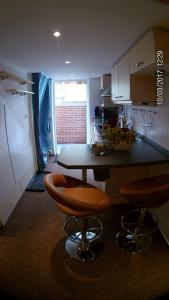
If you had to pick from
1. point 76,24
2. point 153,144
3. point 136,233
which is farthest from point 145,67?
point 136,233

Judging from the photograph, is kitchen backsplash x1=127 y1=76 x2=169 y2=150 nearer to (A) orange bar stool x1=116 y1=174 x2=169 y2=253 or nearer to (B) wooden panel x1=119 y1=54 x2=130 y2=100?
(B) wooden panel x1=119 y1=54 x2=130 y2=100

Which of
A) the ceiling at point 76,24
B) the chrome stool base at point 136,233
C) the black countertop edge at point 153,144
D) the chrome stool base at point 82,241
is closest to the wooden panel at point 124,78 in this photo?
the ceiling at point 76,24

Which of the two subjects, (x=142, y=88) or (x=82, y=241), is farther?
(x=142, y=88)

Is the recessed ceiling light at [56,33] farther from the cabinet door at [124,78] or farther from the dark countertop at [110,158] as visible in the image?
the dark countertop at [110,158]

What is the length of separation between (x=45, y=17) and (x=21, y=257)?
197 cm

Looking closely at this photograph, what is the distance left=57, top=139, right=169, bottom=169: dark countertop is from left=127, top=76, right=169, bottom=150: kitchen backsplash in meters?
0.14

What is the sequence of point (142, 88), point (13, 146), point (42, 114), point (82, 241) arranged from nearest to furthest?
point (82, 241) → point (142, 88) → point (13, 146) → point (42, 114)

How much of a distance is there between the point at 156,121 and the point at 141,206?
113 centimetres

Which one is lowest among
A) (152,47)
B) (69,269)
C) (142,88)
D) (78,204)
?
(69,269)

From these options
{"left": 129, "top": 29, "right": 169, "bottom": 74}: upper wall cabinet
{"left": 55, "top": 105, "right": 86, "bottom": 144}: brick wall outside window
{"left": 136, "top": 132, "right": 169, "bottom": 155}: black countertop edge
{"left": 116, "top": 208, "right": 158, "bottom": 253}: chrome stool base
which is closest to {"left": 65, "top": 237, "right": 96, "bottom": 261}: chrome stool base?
{"left": 116, "top": 208, "right": 158, "bottom": 253}: chrome stool base

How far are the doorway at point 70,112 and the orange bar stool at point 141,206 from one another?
4.19 m

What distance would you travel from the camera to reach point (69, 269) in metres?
1.87

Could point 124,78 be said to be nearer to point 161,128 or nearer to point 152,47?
point 161,128

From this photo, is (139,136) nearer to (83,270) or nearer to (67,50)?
(67,50)
